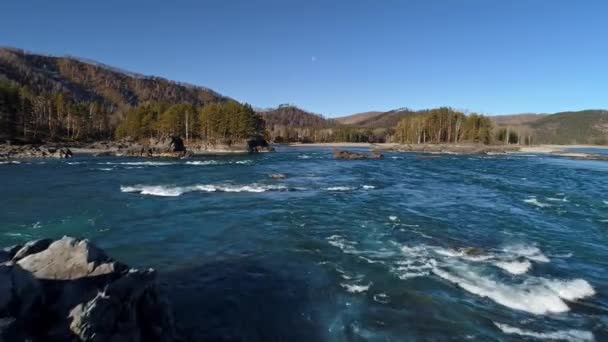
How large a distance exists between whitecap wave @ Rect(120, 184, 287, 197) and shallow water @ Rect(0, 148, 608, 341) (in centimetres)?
21

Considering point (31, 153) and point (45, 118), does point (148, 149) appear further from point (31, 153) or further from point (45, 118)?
point (45, 118)

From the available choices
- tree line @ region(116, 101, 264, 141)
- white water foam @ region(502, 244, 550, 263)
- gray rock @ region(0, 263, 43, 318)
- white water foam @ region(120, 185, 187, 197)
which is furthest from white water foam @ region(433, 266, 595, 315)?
tree line @ region(116, 101, 264, 141)

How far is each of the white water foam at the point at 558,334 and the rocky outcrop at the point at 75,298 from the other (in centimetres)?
1015

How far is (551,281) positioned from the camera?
609 inches

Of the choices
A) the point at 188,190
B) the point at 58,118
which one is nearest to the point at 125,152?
the point at 58,118

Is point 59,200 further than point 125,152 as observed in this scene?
No

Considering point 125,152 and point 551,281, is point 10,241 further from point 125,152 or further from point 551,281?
point 125,152

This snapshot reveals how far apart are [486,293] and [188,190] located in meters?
29.5

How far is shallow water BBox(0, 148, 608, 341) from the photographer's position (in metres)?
12.1

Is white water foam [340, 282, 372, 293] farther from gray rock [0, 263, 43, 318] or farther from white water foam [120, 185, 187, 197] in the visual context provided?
white water foam [120, 185, 187, 197]

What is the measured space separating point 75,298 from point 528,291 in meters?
15.1

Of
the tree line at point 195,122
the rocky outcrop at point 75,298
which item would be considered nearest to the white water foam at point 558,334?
the rocky outcrop at point 75,298

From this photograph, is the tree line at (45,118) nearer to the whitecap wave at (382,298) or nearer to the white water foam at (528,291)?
the whitecap wave at (382,298)

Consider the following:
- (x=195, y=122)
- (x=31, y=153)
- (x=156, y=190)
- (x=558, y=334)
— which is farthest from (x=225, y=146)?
(x=558, y=334)
